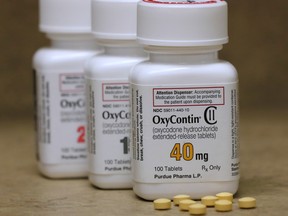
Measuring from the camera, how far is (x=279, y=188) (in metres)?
1.64

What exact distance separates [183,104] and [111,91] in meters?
0.14

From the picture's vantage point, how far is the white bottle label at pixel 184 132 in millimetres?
1506

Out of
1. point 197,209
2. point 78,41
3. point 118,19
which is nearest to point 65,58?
point 78,41

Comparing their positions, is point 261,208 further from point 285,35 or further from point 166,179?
point 285,35

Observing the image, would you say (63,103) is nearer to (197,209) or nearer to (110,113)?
(110,113)

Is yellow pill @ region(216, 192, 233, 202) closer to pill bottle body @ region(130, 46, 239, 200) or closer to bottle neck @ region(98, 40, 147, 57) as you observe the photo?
pill bottle body @ region(130, 46, 239, 200)

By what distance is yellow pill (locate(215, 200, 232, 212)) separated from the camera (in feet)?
4.88

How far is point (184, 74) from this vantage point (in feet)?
4.89

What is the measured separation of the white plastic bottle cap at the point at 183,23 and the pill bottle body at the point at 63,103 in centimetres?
22

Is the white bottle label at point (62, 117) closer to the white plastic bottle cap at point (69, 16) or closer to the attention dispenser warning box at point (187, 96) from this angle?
the white plastic bottle cap at point (69, 16)

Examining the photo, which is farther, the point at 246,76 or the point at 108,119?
the point at 246,76

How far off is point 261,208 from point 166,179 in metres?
0.13

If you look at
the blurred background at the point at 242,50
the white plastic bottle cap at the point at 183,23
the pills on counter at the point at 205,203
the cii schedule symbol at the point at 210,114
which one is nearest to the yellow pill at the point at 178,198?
the pills on counter at the point at 205,203

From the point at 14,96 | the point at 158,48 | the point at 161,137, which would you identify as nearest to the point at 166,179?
the point at 161,137
